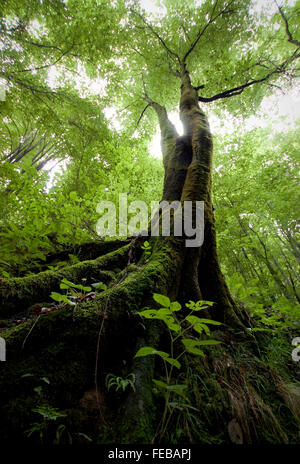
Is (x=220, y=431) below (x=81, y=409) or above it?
below

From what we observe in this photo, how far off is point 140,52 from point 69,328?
28.1 ft

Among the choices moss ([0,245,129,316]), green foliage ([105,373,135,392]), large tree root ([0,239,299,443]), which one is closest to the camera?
large tree root ([0,239,299,443])

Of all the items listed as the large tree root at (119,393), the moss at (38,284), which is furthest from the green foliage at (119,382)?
the moss at (38,284)

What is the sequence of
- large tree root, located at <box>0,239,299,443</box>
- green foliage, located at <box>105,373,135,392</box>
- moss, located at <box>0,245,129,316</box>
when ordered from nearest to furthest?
large tree root, located at <box>0,239,299,443</box> → green foliage, located at <box>105,373,135,392</box> → moss, located at <box>0,245,129,316</box>

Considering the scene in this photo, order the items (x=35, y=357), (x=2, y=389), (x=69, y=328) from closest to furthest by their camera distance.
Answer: (x=2, y=389), (x=35, y=357), (x=69, y=328)

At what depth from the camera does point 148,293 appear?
154 centimetres

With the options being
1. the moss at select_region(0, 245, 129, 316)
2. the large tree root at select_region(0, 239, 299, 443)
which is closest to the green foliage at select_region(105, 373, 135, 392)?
the large tree root at select_region(0, 239, 299, 443)

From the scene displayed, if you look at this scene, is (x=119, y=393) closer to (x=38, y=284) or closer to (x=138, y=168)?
(x=38, y=284)

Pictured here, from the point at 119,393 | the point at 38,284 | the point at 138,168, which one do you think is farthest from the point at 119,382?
the point at 138,168

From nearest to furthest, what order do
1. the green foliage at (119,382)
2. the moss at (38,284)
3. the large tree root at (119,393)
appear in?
the large tree root at (119,393) < the green foliage at (119,382) < the moss at (38,284)

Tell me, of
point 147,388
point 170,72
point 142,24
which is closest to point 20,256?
point 147,388

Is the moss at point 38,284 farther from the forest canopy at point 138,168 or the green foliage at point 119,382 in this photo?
the green foliage at point 119,382

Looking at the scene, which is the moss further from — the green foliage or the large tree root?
the green foliage

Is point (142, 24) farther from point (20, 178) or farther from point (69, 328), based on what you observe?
point (69, 328)
